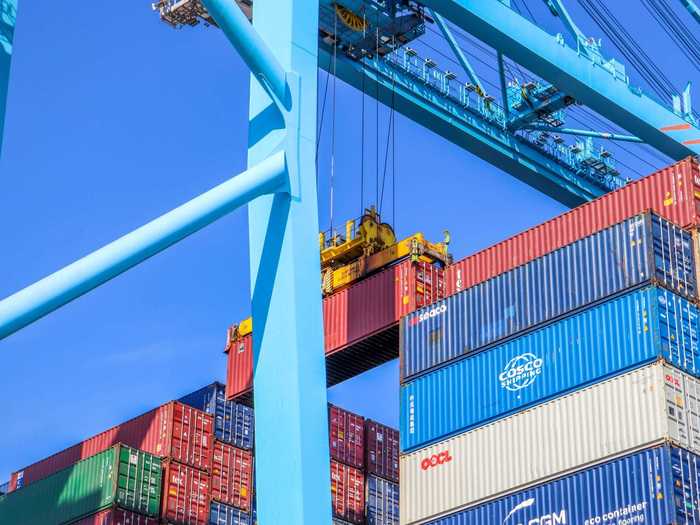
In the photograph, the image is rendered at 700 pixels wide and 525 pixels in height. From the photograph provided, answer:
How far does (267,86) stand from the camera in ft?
78.6

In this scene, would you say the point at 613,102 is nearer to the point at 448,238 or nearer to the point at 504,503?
the point at 448,238

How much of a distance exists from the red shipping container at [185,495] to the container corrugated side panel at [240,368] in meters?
2.55

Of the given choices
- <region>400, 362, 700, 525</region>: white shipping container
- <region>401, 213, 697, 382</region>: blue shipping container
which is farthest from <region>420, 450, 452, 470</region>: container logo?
<region>401, 213, 697, 382</region>: blue shipping container

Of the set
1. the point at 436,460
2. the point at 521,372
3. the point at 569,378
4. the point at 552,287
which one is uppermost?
the point at 552,287

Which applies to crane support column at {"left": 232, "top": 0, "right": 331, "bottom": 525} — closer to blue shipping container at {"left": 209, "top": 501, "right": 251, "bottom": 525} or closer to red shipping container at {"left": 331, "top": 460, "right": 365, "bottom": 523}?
red shipping container at {"left": 331, "top": 460, "right": 365, "bottom": 523}

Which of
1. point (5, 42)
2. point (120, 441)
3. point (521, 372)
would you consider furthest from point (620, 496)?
point (120, 441)

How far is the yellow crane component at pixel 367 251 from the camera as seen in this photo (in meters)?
35.5

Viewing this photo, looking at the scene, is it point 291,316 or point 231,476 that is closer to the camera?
point 291,316

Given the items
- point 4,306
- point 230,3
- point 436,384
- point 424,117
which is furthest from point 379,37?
point 4,306

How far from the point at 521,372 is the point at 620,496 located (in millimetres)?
3742

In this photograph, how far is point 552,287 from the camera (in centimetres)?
3012

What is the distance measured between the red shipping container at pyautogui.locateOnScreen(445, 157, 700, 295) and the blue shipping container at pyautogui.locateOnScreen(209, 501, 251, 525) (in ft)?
31.6

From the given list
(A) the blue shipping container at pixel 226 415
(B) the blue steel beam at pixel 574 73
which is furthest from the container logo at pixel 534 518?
(A) the blue shipping container at pixel 226 415

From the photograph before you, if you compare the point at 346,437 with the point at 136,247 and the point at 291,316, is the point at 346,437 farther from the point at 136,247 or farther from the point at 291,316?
the point at 136,247
